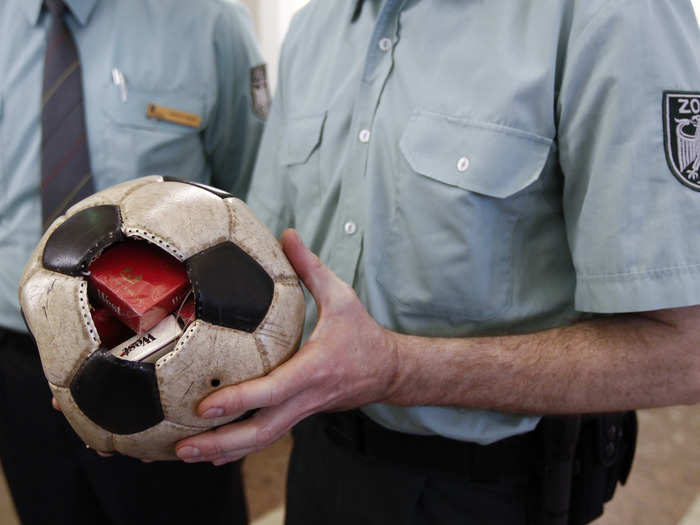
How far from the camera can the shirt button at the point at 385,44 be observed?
34.5 inches

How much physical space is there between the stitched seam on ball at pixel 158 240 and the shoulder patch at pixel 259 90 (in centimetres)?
88

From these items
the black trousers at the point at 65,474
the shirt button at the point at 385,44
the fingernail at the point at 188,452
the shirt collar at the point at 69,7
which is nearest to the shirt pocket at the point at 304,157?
the shirt button at the point at 385,44

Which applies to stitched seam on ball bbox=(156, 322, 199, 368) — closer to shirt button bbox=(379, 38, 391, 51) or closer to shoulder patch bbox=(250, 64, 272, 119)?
shirt button bbox=(379, 38, 391, 51)

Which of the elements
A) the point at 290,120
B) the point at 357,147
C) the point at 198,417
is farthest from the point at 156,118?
the point at 198,417

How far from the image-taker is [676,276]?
640mm

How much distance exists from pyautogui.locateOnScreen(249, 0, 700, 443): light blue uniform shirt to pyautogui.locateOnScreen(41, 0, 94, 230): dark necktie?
54 centimetres

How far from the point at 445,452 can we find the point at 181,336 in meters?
0.51

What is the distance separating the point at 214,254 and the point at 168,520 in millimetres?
979

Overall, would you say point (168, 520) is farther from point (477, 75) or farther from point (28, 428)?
point (477, 75)

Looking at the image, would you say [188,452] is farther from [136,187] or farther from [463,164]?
[463,164]

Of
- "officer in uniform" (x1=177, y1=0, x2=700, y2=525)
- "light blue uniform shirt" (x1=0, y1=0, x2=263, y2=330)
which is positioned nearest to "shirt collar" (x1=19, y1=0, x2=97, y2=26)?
"light blue uniform shirt" (x1=0, y1=0, x2=263, y2=330)

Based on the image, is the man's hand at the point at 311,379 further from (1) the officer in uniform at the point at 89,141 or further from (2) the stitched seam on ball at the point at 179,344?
(1) the officer in uniform at the point at 89,141

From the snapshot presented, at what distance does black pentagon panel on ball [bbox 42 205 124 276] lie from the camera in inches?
24.7

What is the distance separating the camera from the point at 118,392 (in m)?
0.61
